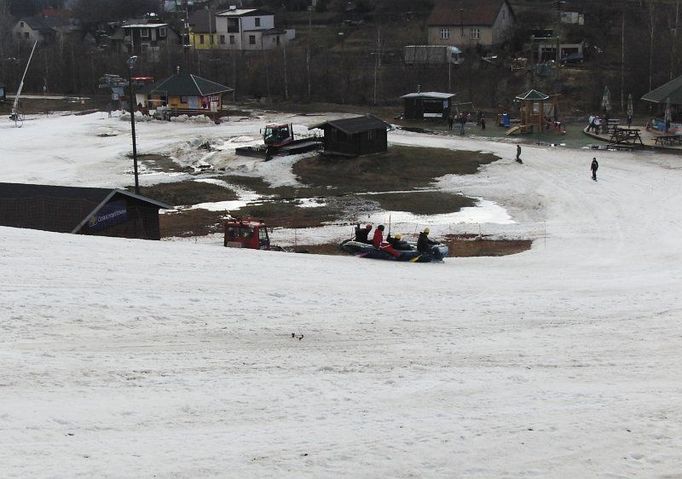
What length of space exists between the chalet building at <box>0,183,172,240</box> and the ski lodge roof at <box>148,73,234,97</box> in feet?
107

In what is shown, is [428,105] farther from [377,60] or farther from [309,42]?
[309,42]

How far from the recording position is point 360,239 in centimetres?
2327

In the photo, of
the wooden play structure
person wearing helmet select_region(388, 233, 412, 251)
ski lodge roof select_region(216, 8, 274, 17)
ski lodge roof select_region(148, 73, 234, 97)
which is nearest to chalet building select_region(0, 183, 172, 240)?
person wearing helmet select_region(388, 233, 412, 251)

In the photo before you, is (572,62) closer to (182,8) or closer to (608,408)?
(608,408)

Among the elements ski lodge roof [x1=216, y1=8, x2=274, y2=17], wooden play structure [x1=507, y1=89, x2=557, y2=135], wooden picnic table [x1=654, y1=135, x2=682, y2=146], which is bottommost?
→ wooden picnic table [x1=654, y1=135, x2=682, y2=146]

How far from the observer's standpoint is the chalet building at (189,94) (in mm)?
55719

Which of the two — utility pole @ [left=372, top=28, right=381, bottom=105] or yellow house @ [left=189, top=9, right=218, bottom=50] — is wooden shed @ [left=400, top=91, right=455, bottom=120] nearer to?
utility pole @ [left=372, top=28, right=381, bottom=105]

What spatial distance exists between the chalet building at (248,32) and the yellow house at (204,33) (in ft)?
1.60

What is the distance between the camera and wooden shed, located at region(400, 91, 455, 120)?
5175 cm

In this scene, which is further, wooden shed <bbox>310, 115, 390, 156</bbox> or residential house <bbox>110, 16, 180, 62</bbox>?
residential house <bbox>110, 16, 180, 62</bbox>

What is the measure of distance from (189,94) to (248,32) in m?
23.6

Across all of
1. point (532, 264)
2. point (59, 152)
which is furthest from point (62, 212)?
point (59, 152)

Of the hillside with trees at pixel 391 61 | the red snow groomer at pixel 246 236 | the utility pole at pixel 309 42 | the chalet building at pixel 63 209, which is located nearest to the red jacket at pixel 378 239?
the red snow groomer at pixel 246 236

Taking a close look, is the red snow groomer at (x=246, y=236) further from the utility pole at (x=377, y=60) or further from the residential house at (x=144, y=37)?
the residential house at (x=144, y=37)
